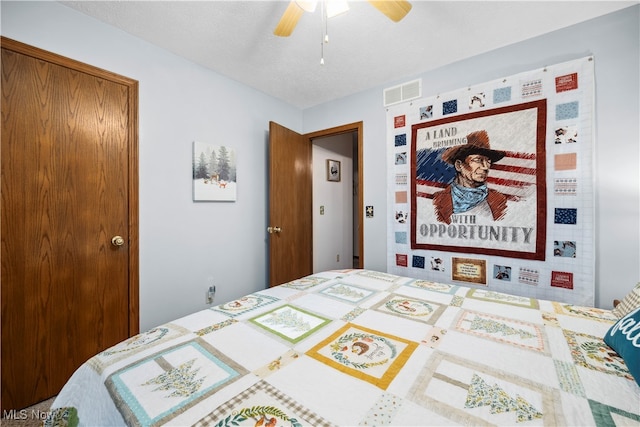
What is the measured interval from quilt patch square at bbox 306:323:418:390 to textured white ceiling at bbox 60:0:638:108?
191 cm

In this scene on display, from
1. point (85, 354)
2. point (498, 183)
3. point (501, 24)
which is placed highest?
point (501, 24)

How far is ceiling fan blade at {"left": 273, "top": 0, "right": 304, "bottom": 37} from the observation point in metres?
1.41

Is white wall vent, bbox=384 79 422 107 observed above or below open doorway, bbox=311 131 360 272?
above

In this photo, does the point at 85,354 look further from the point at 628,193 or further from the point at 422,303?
the point at 628,193

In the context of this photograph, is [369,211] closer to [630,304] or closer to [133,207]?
[630,304]

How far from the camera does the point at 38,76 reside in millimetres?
1543

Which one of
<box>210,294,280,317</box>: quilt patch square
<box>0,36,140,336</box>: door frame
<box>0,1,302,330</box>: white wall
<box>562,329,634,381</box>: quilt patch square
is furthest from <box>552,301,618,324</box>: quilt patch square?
<box>0,36,140,336</box>: door frame

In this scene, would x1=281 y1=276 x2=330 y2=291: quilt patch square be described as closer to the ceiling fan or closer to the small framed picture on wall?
the ceiling fan

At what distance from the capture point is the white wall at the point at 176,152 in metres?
1.67

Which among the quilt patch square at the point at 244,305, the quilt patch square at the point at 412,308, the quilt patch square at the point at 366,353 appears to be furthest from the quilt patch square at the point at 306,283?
the quilt patch square at the point at 366,353

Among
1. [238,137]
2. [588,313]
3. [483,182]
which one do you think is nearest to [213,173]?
[238,137]

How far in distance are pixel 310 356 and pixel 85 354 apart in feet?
6.01

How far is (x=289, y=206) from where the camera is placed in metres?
2.92

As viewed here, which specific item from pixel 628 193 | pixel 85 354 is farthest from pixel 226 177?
pixel 628 193
